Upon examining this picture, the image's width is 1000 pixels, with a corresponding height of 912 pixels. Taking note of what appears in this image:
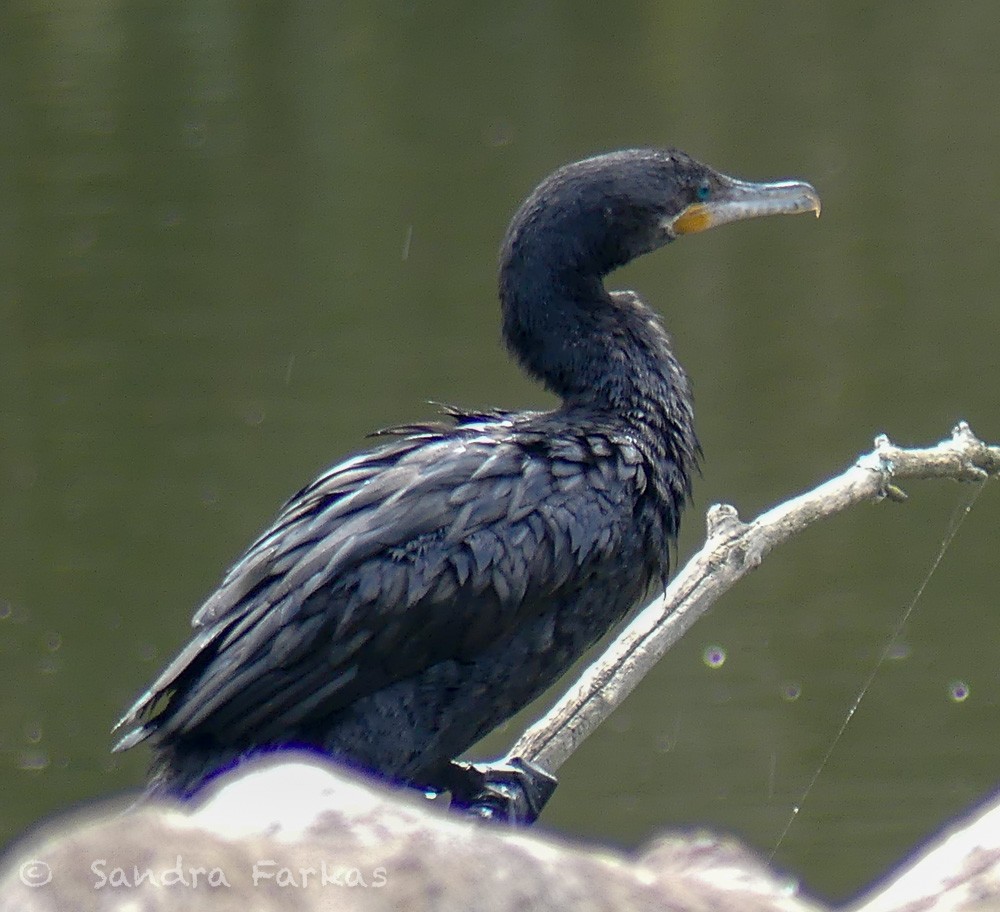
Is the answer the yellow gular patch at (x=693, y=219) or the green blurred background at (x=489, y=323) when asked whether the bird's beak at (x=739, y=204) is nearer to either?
the yellow gular patch at (x=693, y=219)

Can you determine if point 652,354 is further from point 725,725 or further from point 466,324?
point 466,324

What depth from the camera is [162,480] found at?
10648 mm

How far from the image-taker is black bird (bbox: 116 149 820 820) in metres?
3.65

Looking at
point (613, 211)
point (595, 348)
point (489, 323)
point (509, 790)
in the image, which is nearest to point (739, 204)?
point (613, 211)

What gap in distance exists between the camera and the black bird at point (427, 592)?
3.65 metres

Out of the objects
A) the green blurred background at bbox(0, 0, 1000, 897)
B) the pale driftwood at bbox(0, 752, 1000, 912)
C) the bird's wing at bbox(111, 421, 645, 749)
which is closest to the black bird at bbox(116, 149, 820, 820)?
the bird's wing at bbox(111, 421, 645, 749)

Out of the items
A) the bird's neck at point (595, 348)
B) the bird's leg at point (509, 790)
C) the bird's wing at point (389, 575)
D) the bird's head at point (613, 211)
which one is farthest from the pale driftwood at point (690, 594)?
the bird's head at point (613, 211)

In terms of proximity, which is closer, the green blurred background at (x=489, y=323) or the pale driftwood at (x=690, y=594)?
the pale driftwood at (x=690, y=594)

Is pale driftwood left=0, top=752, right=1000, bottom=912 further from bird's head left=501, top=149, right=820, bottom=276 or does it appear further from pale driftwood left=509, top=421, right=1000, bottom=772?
bird's head left=501, top=149, right=820, bottom=276

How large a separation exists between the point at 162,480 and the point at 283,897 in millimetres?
9125

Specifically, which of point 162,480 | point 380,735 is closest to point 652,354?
point 380,735

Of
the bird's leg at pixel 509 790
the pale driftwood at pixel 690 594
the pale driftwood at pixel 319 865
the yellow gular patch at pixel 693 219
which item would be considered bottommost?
the bird's leg at pixel 509 790

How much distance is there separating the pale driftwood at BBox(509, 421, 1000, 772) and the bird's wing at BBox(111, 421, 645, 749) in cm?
17

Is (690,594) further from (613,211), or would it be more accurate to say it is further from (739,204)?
(739,204)
